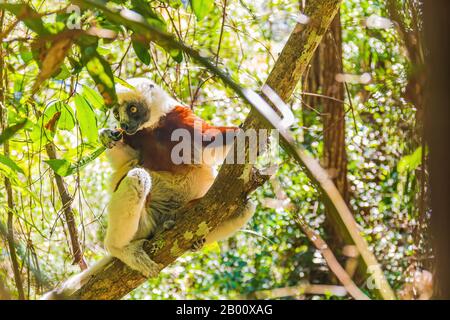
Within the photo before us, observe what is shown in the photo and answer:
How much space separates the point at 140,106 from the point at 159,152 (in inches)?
17.2

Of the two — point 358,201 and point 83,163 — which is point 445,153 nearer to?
point 83,163

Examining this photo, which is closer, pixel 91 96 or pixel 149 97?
pixel 91 96

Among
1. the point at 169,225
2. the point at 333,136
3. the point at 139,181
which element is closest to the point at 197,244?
the point at 169,225

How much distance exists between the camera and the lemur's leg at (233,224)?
4590mm

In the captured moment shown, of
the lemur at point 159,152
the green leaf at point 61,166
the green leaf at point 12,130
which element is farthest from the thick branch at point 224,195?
the green leaf at point 12,130

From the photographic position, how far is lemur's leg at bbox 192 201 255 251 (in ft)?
15.1

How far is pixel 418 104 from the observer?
30.1 inches

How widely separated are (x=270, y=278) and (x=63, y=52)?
7643 mm

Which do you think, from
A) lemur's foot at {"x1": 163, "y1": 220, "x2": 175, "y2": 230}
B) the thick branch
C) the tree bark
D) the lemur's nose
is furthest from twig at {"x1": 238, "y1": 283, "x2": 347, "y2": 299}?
the lemur's nose

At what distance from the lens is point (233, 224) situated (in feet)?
15.2

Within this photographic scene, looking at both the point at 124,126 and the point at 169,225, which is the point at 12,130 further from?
the point at 124,126

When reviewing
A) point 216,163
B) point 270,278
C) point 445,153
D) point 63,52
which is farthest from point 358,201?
point 445,153

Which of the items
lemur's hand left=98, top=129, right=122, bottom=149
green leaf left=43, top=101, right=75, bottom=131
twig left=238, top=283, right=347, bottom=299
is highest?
green leaf left=43, top=101, right=75, bottom=131

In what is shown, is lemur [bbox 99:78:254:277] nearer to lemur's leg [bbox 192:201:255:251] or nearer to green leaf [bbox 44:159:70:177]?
lemur's leg [bbox 192:201:255:251]
